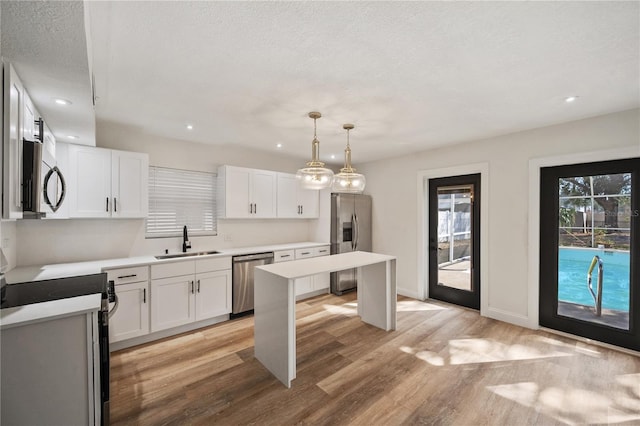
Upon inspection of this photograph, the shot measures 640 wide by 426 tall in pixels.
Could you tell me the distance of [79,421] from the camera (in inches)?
63.4

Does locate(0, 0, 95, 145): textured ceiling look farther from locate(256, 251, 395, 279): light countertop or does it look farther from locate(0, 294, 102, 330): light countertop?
locate(256, 251, 395, 279): light countertop

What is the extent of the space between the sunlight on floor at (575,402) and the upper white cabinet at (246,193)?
3626mm

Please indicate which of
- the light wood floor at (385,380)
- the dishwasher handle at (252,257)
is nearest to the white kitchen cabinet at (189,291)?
the dishwasher handle at (252,257)

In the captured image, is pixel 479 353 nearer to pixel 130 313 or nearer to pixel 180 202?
pixel 130 313

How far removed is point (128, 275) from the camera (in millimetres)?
3018

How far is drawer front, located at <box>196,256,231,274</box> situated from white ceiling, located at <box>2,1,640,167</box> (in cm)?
173

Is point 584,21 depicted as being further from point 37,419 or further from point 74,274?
point 74,274

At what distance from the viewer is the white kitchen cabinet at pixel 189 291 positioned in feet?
10.6

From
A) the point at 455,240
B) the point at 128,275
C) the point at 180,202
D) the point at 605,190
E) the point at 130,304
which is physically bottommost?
the point at 130,304

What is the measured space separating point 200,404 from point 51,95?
2560 mm

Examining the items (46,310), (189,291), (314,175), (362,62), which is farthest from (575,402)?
(189,291)

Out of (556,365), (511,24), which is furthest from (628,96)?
(556,365)

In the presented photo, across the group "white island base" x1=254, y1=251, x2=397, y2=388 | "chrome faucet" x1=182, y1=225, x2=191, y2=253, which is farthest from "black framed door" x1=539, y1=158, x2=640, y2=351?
"chrome faucet" x1=182, y1=225, x2=191, y2=253

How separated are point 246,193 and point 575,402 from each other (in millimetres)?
4268
